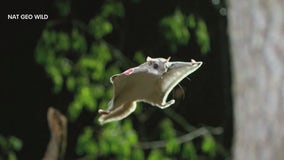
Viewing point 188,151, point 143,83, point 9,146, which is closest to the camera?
point 143,83

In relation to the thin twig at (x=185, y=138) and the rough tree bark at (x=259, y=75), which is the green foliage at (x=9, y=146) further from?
the rough tree bark at (x=259, y=75)

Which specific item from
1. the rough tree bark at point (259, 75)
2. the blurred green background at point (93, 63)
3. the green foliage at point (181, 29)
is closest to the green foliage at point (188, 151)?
the blurred green background at point (93, 63)

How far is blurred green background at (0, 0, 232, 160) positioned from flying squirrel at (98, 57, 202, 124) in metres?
2.12

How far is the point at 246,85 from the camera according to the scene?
1.62 metres

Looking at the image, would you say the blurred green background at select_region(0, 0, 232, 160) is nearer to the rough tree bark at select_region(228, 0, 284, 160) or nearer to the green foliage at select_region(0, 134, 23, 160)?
the green foliage at select_region(0, 134, 23, 160)

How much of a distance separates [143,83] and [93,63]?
2.28 m

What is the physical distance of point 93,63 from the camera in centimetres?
287

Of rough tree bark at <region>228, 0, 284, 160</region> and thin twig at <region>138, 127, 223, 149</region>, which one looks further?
thin twig at <region>138, 127, 223, 149</region>

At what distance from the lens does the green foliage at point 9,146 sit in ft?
9.68

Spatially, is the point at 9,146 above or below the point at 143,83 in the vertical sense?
below

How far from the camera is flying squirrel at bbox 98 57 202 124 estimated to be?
0.58 metres

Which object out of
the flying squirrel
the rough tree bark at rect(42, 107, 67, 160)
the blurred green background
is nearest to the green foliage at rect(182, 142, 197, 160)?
the blurred green background

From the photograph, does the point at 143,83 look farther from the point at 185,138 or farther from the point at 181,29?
the point at 185,138

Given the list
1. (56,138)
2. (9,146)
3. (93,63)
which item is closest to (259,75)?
(56,138)
